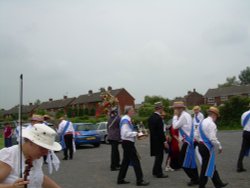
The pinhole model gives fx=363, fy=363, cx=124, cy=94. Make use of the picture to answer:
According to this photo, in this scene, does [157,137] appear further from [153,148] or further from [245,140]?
[245,140]

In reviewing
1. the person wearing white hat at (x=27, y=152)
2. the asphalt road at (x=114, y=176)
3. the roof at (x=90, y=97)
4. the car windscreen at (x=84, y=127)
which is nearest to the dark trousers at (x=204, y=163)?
the asphalt road at (x=114, y=176)

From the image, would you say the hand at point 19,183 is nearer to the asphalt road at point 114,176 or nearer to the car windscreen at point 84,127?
the asphalt road at point 114,176

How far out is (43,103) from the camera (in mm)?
112500

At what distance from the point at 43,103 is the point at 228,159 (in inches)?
4103

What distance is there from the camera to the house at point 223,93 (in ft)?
288

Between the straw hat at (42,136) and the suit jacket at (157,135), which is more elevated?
the straw hat at (42,136)

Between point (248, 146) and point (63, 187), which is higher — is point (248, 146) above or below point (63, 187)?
above

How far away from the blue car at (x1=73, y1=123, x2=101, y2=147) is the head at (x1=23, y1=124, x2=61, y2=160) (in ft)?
56.8

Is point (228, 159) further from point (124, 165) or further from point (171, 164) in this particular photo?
point (124, 165)

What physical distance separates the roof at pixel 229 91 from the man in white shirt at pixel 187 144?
82.6m

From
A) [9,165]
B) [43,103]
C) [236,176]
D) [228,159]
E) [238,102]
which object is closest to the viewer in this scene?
[9,165]

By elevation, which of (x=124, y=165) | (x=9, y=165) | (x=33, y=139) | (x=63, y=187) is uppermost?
(x=33, y=139)

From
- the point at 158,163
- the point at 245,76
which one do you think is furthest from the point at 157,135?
the point at 245,76

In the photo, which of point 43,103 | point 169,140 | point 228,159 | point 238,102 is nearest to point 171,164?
point 169,140
